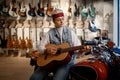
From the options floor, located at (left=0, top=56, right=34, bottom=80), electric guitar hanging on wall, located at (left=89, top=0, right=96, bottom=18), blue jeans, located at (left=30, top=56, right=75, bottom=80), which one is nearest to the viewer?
blue jeans, located at (left=30, top=56, right=75, bottom=80)

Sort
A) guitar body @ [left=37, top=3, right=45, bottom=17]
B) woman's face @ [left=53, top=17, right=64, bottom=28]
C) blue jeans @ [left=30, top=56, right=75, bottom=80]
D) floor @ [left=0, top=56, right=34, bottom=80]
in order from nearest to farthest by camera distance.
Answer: blue jeans @ [left=30, top=56, right=75, bottom=80] < woman's face @ [left=53, top=17, right=64, bottom=28] < floor @ [left=0, top=56, right=34, bottom=80] < guitar body @ [left=37, top=3, right=45, bottom=17]

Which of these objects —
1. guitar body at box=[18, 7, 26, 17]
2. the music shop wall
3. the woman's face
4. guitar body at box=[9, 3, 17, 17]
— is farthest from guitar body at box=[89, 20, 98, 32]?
the woman's face

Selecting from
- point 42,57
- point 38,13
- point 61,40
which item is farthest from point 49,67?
point 38,13

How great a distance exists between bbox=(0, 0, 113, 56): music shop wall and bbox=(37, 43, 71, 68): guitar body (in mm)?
4188

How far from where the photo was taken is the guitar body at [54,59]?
2658mm

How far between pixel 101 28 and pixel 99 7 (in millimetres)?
571

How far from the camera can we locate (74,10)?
22.9 feet

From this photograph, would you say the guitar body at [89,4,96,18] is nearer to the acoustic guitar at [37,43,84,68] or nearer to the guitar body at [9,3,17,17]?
the guitar body at [9,3,17,17]

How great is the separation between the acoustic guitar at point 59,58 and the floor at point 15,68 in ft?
6.68

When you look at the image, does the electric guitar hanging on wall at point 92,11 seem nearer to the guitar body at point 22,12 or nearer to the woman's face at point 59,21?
the guitar body at point 22,12

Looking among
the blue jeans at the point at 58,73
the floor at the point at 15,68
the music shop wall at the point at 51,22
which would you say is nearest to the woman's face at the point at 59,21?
the blue jeans at the point at 58,73

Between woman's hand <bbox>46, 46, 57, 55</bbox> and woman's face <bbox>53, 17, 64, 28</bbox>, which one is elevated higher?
woman's face <bbox>53, 17, 64, 28</bbox>

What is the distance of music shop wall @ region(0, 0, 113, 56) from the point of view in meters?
6.88

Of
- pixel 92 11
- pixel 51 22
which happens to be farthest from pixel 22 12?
pixel 92 11
